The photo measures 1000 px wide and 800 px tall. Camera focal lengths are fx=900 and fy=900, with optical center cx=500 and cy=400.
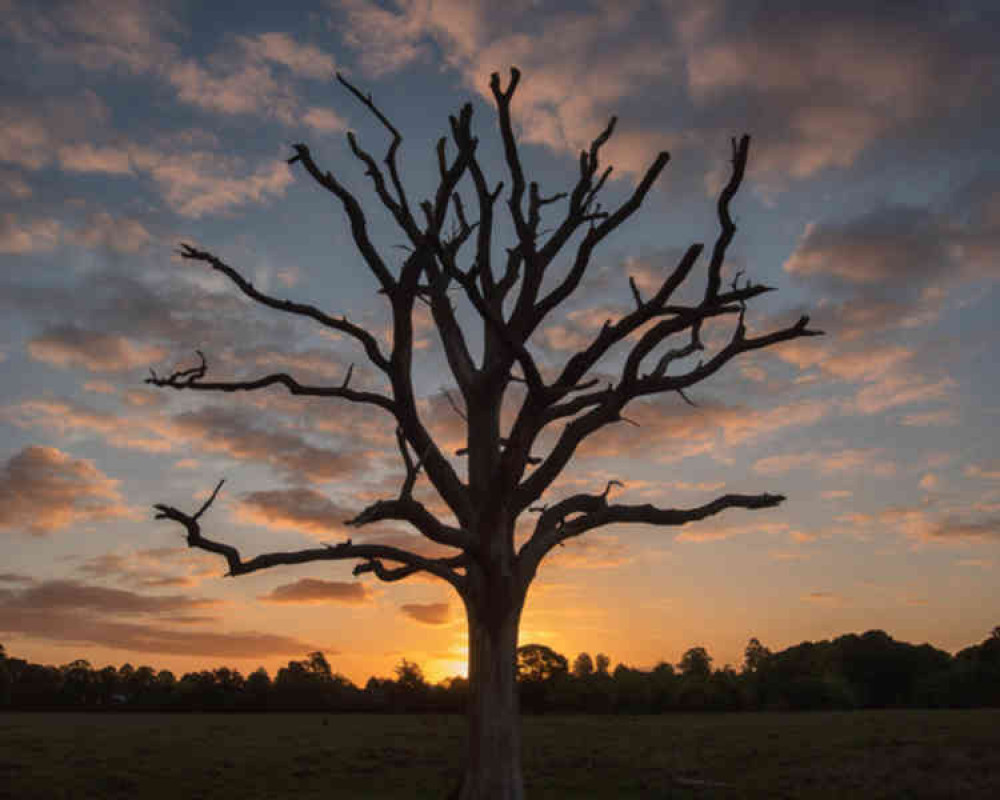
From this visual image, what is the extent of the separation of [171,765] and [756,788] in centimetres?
2275

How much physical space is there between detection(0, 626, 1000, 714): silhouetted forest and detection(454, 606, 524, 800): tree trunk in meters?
41.8

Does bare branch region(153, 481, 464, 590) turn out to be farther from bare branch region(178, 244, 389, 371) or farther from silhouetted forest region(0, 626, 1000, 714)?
silhouetted forest region(0, 626, 1000, 714)

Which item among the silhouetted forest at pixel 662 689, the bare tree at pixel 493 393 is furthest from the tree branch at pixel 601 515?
the silhouetted forest at pixel 662 689

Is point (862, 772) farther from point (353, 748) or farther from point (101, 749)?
point (101, 749)

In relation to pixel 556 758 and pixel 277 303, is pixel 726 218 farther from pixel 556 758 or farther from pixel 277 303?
pixel 556 758

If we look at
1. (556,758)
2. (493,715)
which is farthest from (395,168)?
(556,758)

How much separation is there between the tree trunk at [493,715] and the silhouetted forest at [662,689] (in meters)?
41.8

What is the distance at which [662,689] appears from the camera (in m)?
63.6

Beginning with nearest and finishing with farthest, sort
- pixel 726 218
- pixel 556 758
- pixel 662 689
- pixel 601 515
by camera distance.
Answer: pixel 726 218 < pixel 601 515 < pixel 556 758 < pixel 662 689

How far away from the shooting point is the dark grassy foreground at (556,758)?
3078cm

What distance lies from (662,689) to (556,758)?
2733cm

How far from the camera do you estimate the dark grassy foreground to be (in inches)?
1212

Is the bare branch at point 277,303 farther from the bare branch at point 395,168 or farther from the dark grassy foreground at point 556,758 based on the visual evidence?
the dark grassy foreground at point 556,758

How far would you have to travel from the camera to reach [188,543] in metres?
15.1
